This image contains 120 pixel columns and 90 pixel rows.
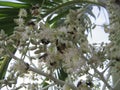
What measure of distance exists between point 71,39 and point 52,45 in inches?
2.3

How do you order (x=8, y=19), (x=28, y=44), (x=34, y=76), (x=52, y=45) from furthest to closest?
(x=8, y=19)
(x=34, y=76)
(x=28, y=44)
(x=52, y=45)

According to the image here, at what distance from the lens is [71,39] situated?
1.05 meters

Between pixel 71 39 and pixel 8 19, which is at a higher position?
pixel 71 39

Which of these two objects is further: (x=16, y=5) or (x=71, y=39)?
(x=16, y=5)

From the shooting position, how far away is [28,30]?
110cm

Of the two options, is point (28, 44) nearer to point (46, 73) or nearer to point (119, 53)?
point (46, 73)

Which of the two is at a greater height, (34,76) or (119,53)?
(119,53)

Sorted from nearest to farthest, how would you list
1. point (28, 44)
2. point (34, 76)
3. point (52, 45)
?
point (52, 45)
point (28, 44)
point (34, 76)

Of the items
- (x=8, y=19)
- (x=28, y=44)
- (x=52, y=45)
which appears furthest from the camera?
(x=8, y=19)

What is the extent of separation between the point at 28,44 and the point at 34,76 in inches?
11.0

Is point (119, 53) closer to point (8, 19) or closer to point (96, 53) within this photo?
point (96, 53)

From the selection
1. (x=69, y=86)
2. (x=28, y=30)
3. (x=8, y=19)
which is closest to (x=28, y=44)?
(x=28, y=30)

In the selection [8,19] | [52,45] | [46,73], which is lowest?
[8,19]

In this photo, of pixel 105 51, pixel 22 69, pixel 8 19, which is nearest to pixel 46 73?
pixel 22 69
